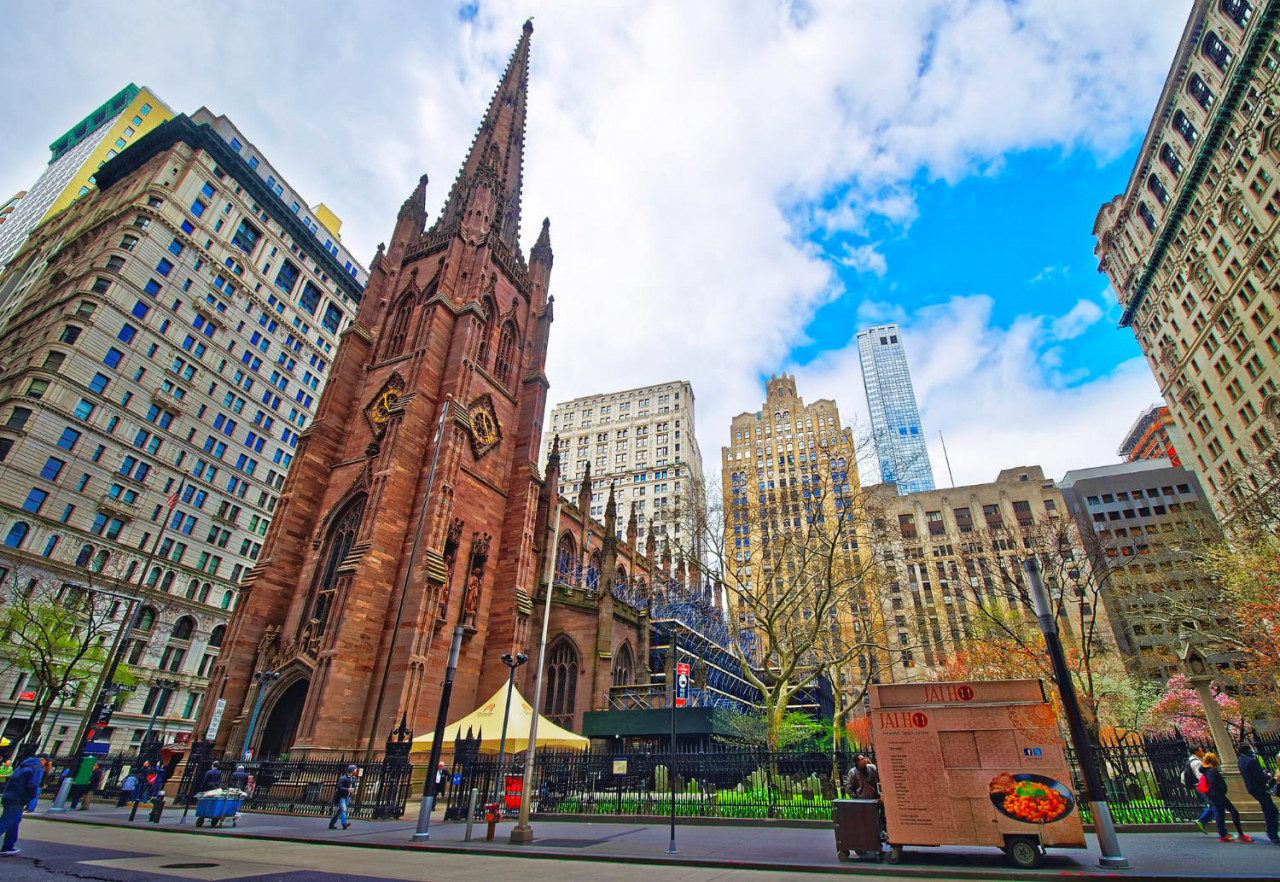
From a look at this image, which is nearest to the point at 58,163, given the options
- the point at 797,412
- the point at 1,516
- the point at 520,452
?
the point at 1,516

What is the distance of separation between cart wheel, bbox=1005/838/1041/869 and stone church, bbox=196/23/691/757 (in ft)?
45.0

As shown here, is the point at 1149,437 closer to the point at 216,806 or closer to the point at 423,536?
the point at 423,536

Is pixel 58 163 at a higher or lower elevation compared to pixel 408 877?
higher

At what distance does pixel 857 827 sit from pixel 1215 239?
6383cm

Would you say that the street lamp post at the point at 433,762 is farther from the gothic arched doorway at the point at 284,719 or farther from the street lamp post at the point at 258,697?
the gothic arched doorway at the point at 284,719

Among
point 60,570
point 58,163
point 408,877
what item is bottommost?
point 408,877

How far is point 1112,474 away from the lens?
76.9 meters

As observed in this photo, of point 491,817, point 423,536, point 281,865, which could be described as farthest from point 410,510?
point 281,865

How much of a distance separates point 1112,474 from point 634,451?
209ft

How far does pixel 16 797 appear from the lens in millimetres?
9953

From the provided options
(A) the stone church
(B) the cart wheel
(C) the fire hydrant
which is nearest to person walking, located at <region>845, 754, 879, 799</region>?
(B) the cart wheel

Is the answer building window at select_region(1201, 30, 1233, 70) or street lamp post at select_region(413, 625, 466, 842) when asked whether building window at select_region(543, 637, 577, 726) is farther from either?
building window at select_region(1201, 30, 1233, 70)

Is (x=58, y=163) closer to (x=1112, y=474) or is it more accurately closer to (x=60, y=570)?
(x=60, y=570)

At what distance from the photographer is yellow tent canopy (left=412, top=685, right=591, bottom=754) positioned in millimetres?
20984
